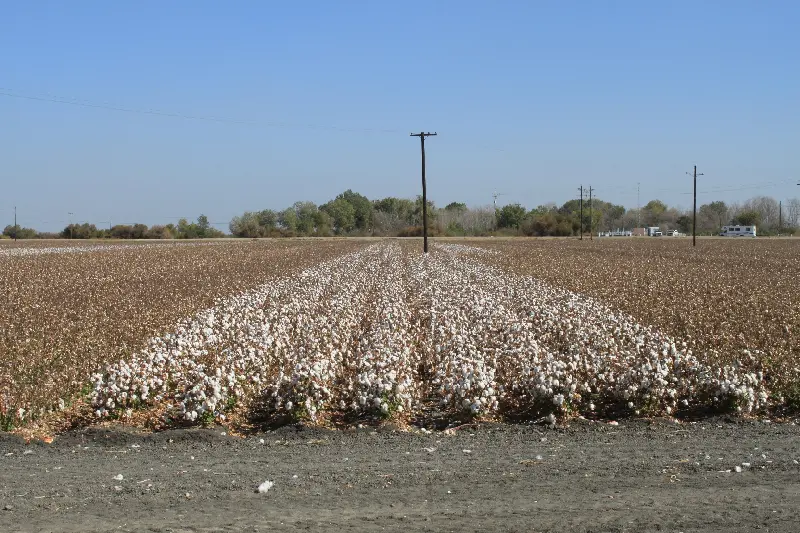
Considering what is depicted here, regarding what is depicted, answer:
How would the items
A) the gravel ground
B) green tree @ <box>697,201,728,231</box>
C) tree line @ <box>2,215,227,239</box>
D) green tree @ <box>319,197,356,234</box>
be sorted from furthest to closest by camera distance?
green tree @ <box>697,201,728,231</box> < green tree @ <box>319,197,356,234</box> < tree line @ <box>2,215,227,239</box> < the gravel ground

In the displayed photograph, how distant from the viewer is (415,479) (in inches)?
281

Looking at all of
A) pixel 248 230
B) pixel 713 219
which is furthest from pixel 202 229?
pixel 713 219

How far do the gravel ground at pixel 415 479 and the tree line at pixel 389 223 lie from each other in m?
101

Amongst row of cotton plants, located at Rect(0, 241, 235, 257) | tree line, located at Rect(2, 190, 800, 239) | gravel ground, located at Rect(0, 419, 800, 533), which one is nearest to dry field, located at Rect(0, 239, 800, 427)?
gravel ground, located at Rect(0, 419, 800, 533)

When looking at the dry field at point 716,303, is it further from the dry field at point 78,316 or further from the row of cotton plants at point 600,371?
the dry field at point 78,316

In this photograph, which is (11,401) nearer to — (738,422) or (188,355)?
(188,355)

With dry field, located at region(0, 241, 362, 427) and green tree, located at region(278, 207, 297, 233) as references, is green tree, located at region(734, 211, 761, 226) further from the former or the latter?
dry field, located at region(0, 241, 362, 427)

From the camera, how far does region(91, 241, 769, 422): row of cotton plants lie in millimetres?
9531

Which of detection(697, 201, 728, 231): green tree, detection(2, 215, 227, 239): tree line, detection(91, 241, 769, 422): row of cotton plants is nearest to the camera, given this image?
detection(91, 241, 769, 422): row of cotton plants

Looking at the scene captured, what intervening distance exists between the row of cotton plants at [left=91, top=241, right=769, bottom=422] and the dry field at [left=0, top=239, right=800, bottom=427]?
0.11ft

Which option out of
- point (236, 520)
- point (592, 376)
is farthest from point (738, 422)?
point (236, 520)

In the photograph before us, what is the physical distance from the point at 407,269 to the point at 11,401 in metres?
25.7

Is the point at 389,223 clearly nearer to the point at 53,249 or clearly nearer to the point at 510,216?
the point at 510,216

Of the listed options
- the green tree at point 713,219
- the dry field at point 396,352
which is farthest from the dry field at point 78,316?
the green tree at point 713,219
